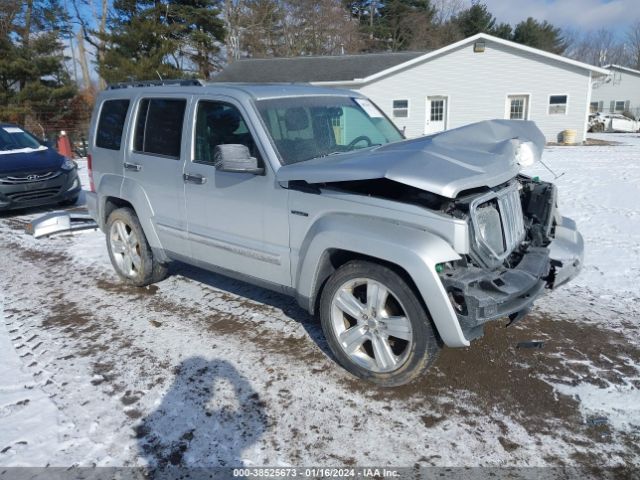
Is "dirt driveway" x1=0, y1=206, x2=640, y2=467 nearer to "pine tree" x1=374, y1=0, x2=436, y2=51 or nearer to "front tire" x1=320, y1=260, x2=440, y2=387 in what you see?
"front tire" x1=320, y1=260, x2=440, y2=387

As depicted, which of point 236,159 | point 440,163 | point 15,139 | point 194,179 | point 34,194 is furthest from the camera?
point 15,139

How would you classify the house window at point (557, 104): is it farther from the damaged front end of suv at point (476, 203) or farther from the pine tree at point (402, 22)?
the pine tree at point (402, 22)

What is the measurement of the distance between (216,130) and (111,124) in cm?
183

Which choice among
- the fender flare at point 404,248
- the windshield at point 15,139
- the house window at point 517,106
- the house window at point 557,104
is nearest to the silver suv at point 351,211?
the fender flare at point 404,248

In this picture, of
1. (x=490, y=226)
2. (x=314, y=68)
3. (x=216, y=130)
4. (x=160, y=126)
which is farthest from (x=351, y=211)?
(x=314, y=68)

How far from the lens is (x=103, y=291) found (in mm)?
5207

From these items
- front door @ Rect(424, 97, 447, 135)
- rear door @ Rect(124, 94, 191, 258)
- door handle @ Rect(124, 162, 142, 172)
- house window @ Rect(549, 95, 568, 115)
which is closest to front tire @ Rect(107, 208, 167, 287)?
rear door @ Rect(124, 94, 191, 258)

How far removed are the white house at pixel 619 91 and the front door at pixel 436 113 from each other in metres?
25.0

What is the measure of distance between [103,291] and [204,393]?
8.37 feet

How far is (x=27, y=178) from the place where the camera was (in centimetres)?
859

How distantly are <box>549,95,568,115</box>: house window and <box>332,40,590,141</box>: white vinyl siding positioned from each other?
0.16 meters

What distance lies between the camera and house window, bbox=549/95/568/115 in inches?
850

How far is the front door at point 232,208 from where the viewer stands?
11.9ft

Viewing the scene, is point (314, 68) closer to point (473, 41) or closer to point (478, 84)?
point (473, 41)
